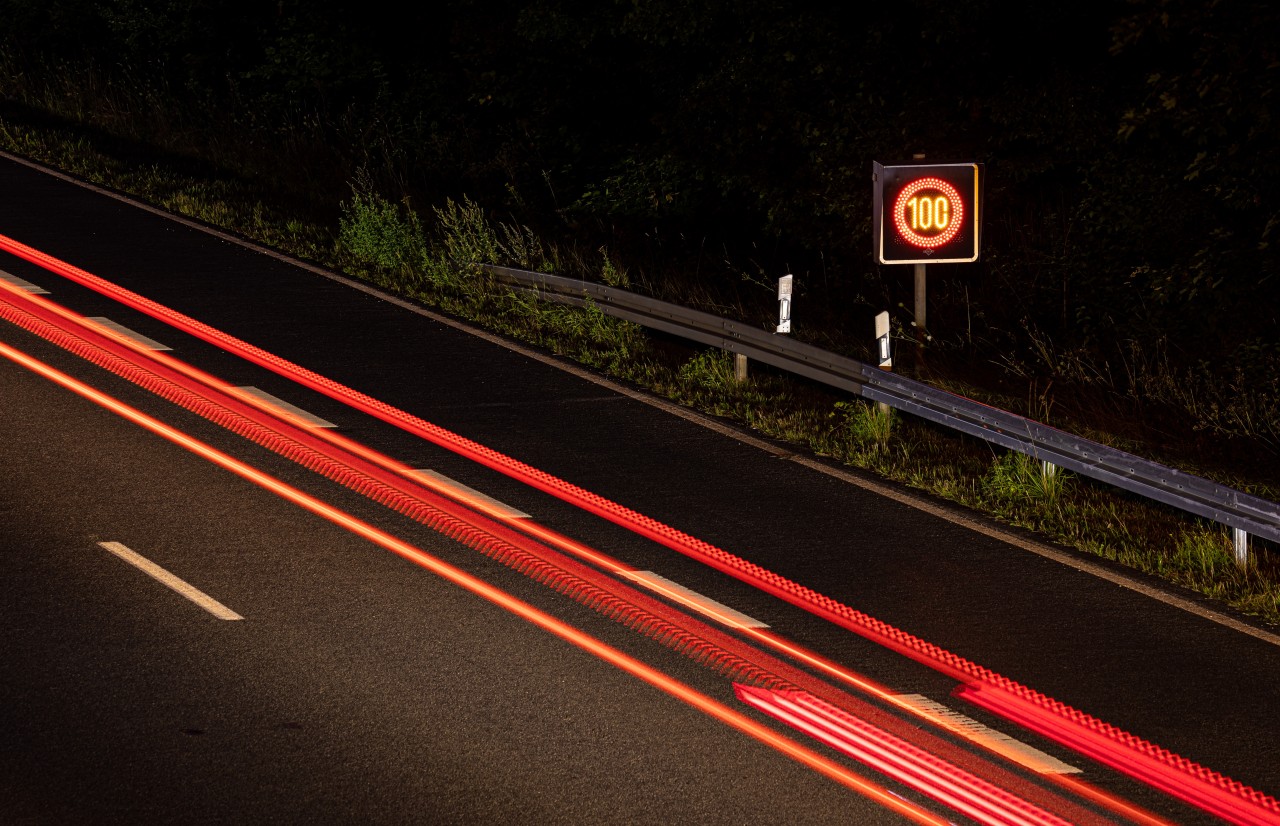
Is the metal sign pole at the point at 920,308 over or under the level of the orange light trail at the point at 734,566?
over

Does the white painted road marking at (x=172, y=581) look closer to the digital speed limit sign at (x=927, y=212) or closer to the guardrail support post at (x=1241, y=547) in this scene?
the guardrail support post at (x=1241, y=547)

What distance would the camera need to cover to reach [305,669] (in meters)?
7.79

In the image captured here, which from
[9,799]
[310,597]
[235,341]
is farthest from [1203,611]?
[235,341]

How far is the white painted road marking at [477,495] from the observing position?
10.4 meters

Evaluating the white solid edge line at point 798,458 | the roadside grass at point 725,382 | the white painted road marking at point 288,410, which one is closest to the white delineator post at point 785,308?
the roadside grass at point 725,382

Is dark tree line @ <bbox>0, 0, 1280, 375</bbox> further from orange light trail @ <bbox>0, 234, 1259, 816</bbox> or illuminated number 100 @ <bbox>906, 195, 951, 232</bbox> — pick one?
orange light trail @ <bbox>0, 234, 1259, 816</bbox>

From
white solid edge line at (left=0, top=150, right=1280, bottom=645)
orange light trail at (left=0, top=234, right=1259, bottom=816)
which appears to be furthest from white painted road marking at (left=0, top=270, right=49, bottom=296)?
white solid edge line at (left=0, top=150, right=1280, bottom=645)

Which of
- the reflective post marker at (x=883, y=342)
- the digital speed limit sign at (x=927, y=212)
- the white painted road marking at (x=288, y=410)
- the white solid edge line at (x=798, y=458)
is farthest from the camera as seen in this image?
the reflective post marker at (x=883, y=342)

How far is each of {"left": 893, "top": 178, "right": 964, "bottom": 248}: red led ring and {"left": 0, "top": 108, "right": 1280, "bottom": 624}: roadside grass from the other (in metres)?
1.25

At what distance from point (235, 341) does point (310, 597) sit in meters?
6.66

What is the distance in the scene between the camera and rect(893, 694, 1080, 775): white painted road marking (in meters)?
6.99

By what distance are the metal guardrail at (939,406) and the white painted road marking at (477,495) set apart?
3.18m

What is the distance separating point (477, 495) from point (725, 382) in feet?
13.1

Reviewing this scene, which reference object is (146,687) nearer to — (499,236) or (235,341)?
(235,341)
